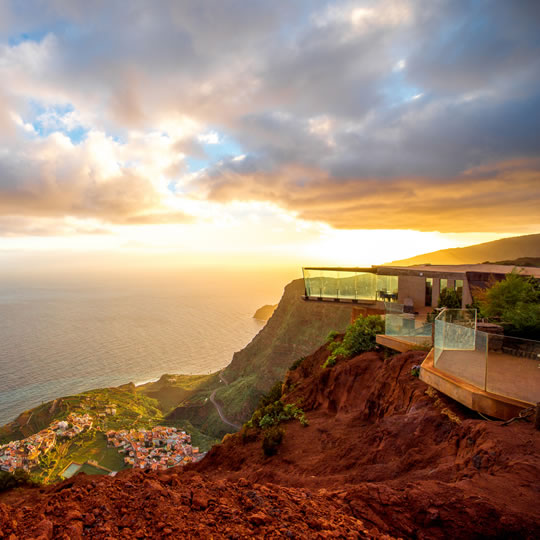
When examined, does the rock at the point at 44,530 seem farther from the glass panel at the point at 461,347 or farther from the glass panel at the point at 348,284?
the glass panel at the point at 348,284

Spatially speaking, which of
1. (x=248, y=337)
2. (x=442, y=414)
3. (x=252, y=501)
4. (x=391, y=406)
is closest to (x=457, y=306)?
(x=391, y=406)

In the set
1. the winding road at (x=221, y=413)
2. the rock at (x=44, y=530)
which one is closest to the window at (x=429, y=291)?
the rock at (x=44, y=530)

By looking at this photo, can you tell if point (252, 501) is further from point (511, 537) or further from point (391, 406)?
point (391, 406)

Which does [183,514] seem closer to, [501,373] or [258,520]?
[258,520]

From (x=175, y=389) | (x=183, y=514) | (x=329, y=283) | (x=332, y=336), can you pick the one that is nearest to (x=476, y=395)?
(x=183, y=514)

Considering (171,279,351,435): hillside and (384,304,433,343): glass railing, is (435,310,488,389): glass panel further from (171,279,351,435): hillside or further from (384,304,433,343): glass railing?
(171,279,351,435): hillside

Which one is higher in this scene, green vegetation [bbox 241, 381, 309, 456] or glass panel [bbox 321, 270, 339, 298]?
glass panel [bbox 321, 270, 339, 298]

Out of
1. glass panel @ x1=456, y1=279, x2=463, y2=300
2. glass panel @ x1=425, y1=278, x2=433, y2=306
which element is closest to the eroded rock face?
glass panel @ x1=456, y1=279, x2=463, y2=300
